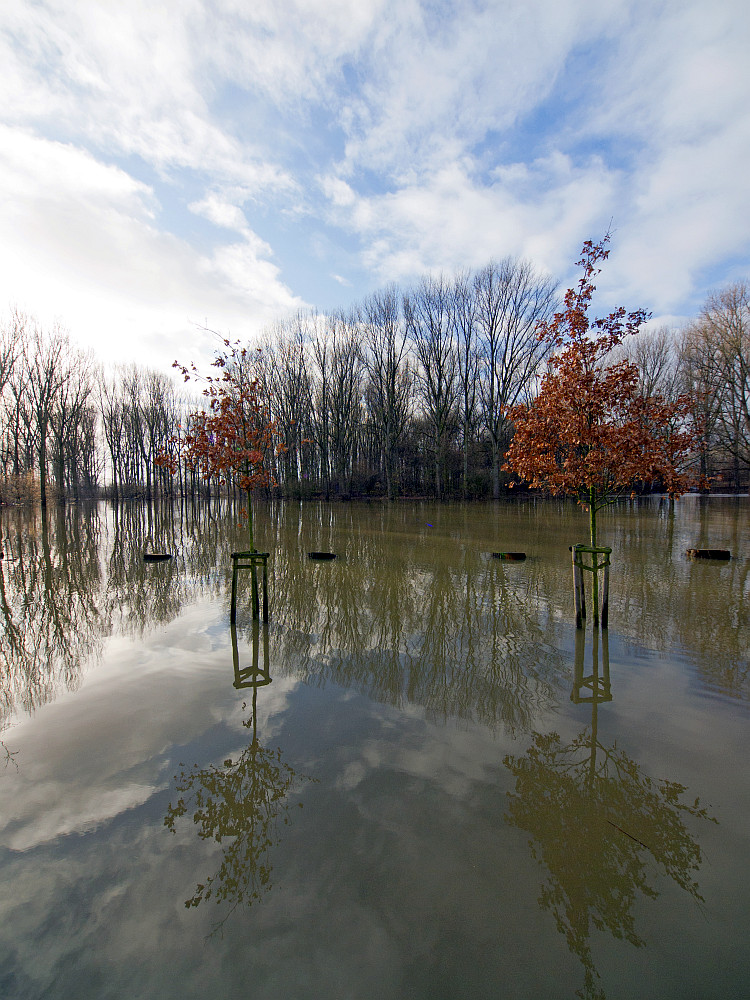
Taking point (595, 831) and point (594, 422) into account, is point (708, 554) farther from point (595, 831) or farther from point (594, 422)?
point (595, 831)

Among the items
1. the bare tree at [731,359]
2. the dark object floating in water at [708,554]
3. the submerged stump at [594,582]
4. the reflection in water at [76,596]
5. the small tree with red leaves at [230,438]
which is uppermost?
the bare tree at [731,359]

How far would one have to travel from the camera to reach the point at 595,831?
9.25 feet

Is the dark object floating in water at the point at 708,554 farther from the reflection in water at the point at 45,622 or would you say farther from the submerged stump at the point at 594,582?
the reflection in water at the point at 45,622

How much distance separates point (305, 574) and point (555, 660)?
616 centimetres

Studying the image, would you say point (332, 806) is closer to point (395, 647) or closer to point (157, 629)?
point (395, 647)

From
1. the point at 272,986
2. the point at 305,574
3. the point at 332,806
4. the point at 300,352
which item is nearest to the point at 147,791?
the point at 332,806

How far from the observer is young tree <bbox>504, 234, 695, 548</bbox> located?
20.3 ft

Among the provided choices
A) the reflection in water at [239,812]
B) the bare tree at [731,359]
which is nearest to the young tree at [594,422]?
the reflection in water at [239,812]

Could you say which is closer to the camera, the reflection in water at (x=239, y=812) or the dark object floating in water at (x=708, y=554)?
the reflection in water at (x=239, y=812)

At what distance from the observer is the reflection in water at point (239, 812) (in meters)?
2.50

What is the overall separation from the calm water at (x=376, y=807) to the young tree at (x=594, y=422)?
2205 mm

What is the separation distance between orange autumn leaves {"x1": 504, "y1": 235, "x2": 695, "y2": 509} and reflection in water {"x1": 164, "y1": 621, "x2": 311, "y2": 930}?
5137 millimetres

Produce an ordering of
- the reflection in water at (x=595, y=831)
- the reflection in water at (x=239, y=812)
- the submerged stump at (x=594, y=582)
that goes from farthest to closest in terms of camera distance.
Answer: the submerged stump at (x=594, y=582) → the reflection in water at (x=239, y=812) → the reflection in water at (x=595, y=831)

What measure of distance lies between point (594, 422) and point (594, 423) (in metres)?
0.02
